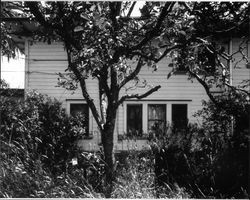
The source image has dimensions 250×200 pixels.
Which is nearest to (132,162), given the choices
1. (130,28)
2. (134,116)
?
(130,28)

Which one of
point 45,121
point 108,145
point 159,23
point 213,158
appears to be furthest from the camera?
point 45,121

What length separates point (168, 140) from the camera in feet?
23.4

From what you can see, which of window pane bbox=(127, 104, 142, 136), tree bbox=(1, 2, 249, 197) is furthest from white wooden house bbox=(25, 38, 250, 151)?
tree bbox=(1, 2, 249, 197)

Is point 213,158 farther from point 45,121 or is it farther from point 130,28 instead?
point 45,121

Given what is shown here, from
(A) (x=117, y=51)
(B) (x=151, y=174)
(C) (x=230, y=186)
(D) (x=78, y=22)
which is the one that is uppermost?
(D) (x=78, y=22)

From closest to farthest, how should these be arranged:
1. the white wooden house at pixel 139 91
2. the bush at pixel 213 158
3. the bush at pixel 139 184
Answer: the bush at pixel 139 184
the bush at pixel 213 158
the white wooden house at pixel 139 91

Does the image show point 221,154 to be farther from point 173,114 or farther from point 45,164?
point 173,114

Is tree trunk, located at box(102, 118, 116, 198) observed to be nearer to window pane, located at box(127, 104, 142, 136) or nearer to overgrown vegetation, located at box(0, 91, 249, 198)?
overgrown vegetation, located at box(0, 91, 249, 198)

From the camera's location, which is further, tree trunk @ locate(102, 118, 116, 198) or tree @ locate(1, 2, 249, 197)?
tree trunk @ locate(102, 118, 116, 198)

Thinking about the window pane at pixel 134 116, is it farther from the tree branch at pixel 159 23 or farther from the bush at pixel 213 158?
the tree branch at pixel 159 23

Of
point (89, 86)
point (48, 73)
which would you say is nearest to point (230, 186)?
point (89, 86)

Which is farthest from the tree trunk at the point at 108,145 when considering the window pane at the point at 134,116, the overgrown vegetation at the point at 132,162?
the window pane at the point at 134,116

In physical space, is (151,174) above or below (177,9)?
below

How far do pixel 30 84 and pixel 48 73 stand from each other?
0.82 metres
